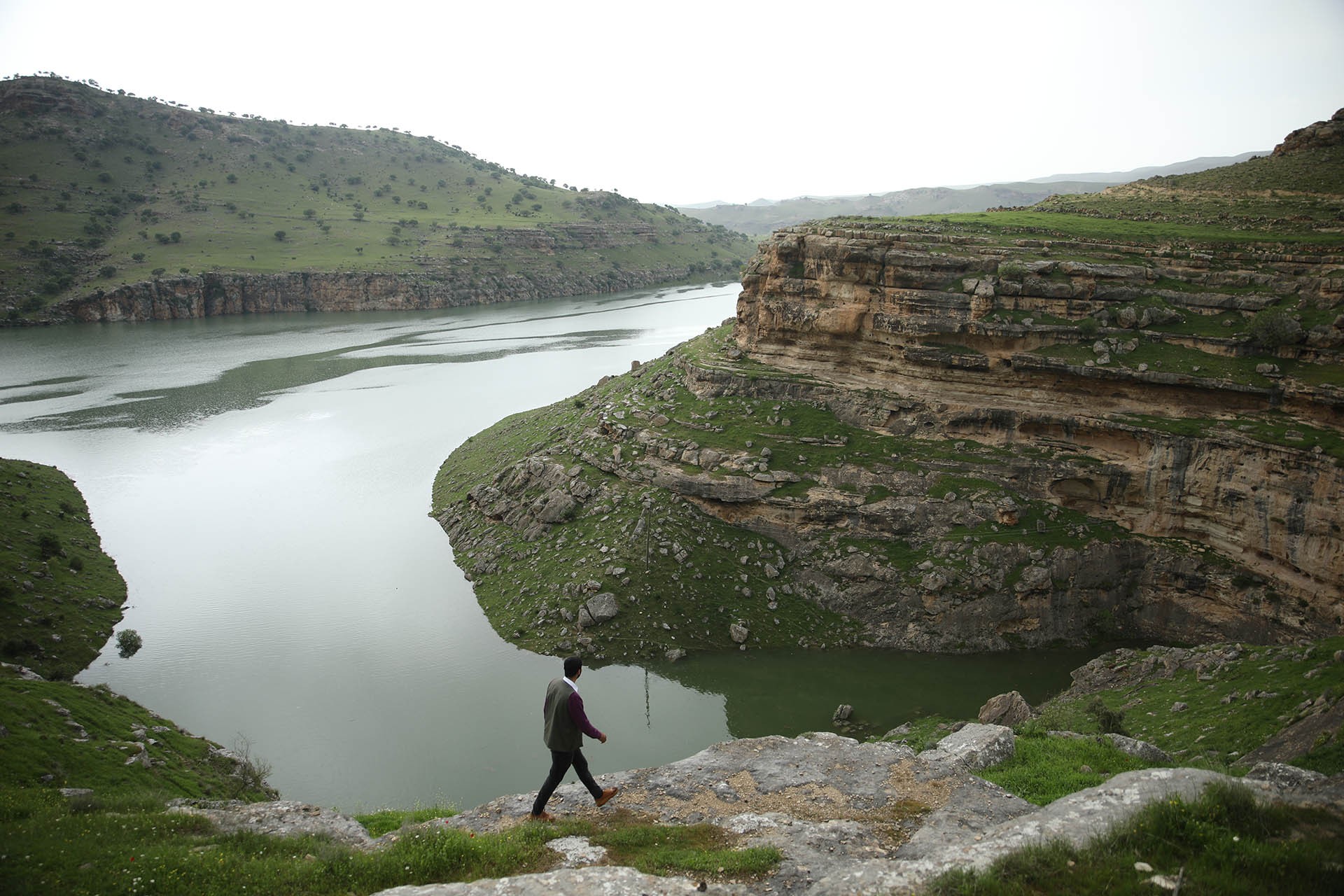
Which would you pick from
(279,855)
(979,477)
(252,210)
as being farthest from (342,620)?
(252,210)

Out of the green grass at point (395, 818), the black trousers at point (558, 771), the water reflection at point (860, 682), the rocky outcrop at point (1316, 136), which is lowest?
the water reflection at point (860, 682)

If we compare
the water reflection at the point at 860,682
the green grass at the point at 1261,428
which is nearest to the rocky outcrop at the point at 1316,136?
the green grass at the point at 1261,428

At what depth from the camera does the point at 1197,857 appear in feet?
24.7

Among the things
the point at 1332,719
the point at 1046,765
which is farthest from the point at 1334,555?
the point at 1046,765

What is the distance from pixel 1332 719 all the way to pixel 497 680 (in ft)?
75.3

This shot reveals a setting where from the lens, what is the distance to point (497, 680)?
26.3m

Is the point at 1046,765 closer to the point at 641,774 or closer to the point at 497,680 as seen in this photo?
the point at 641,774

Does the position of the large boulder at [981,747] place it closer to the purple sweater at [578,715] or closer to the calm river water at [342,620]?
the purple sweater at [578,715]

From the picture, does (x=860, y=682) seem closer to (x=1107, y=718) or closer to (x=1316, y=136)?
(x=1107, y=718)

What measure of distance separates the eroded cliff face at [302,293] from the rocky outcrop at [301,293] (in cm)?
10

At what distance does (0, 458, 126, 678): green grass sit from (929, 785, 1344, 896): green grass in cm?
3088

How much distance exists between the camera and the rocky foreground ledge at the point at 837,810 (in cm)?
869

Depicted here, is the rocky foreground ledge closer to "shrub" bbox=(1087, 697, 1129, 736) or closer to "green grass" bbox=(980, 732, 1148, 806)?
"green grass" bbox=(980, 732, 1148, 806)

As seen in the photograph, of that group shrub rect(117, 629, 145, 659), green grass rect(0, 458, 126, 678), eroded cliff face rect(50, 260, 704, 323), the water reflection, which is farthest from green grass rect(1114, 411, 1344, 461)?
eroded cliff face rect(50, 260, 704, 323)
